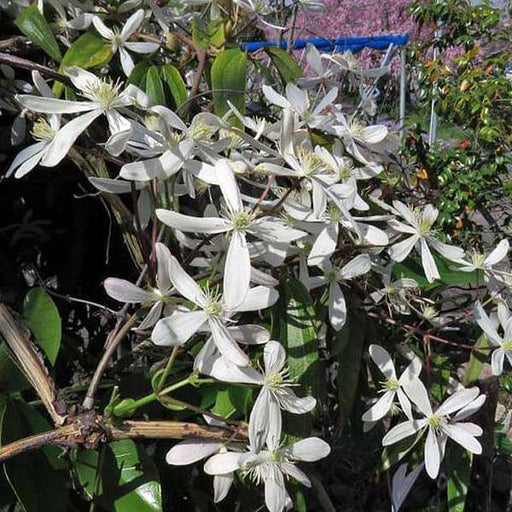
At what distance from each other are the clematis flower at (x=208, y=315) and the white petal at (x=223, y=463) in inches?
4.9

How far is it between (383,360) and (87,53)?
1.56ft

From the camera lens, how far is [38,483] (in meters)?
0.73

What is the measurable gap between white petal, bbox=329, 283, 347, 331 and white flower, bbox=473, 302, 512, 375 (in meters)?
0.17

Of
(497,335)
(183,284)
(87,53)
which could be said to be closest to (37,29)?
(87,53)

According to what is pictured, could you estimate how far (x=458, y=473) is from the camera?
0.95m

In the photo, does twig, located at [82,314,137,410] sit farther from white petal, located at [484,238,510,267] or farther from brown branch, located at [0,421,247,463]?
white petal, located at [484,238,510,267]

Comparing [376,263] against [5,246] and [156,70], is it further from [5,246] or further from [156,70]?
[5,246]

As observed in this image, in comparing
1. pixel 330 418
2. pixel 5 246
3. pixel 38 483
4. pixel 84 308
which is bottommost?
pixel 330 418

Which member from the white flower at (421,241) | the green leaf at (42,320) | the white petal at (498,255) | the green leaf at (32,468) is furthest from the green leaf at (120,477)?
the white petal at (498,255)

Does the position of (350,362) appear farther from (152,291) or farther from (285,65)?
(285,65)

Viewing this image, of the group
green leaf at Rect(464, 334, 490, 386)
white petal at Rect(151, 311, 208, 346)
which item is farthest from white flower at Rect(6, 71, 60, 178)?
green leaf at Rect(464, 334, 490, 386)

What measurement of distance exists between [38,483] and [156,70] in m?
0.44

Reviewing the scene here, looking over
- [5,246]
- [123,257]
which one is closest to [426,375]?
[123,257]

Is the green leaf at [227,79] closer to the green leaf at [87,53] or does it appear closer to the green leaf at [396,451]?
the green leaf at [87,53]
